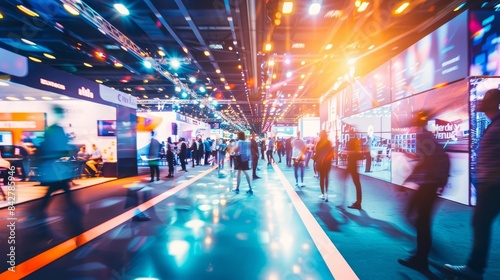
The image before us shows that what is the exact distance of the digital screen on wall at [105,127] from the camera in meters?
10.5

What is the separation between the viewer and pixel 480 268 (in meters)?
2.34

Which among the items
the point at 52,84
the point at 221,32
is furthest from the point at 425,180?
the point at 221,32

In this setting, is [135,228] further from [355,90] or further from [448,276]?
[355,90]

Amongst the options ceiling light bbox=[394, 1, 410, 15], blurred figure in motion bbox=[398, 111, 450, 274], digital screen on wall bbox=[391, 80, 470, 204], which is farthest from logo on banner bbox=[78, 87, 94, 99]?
ceiling light bbox=[394, 1, 410, 15]

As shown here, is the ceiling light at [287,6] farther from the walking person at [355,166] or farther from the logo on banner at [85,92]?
the logo on banner at [85,92]

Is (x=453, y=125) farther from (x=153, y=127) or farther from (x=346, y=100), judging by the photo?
(x=153, y=127)

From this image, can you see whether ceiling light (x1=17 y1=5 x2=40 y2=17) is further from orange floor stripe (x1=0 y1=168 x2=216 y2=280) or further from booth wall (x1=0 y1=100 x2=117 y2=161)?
orange floor stripe (x1=0 y1=168 x2=216 y2=280)

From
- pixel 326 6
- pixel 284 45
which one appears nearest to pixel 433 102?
pixel 326 6

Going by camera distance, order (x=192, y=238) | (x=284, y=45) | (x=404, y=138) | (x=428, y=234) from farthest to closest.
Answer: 1. (x=284, y=45)
2. (x=404, y=138)
3. (x=192, y=238)
4. (x=428, y=234)

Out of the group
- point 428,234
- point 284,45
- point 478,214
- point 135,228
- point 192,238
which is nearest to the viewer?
point 478,214

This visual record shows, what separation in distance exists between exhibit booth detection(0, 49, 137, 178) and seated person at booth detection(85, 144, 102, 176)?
0.78 ft

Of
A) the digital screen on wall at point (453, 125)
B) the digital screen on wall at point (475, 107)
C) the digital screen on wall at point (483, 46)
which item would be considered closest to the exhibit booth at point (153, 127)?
the digital screen on wall at point (453, 125)

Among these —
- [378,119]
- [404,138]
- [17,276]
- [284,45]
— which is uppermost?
[284,45]

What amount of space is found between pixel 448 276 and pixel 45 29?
12.8 m
